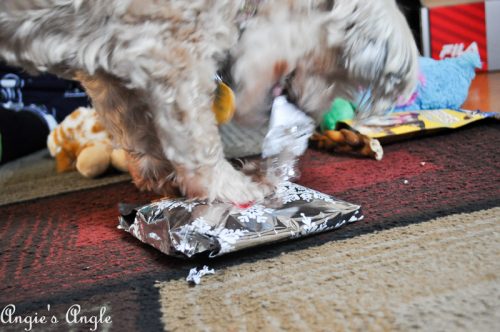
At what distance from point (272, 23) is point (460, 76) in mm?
904

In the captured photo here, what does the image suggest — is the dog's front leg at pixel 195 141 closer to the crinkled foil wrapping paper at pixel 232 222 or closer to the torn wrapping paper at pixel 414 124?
the crinkled foil wrapping paper at pixel 232 222

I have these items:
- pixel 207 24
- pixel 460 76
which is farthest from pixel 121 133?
pixel 460 76

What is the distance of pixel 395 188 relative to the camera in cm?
100

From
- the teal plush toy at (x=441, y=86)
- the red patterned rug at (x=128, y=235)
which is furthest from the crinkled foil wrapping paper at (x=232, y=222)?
the teal plush toy at (x=441, y=86)

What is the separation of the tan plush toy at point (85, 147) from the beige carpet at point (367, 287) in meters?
0.70

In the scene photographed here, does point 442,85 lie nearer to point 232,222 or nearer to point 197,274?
point 232,222

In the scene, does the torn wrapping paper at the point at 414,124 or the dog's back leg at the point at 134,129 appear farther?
the torn wrapping paper at the point at 414,124

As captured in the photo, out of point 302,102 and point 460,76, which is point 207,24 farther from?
point 460,76

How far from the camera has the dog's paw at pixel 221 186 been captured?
924 millimetres

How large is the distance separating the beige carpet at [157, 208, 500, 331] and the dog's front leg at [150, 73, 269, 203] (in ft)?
0.70

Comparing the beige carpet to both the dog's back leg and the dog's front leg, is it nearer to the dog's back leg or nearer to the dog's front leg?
the dog's front leg

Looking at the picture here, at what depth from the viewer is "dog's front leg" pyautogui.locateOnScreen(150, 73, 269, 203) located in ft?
2.94

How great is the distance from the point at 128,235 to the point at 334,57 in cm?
47

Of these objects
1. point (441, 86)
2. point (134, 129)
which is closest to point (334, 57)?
point (134, 129)
